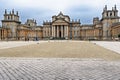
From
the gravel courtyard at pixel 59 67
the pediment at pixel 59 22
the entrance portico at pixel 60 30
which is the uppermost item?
the pediment at pixel 59 22

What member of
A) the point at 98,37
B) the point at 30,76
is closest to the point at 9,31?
the point at 98,37

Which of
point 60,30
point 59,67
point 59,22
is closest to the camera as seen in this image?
point 59,67

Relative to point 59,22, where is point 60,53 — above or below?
below

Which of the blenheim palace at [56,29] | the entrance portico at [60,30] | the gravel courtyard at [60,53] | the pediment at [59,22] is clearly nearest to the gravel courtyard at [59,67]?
the gravel courtyard at [60,53]

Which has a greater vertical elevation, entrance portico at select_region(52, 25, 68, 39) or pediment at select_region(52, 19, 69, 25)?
pediment at select_region(52, 19, 69, 25)

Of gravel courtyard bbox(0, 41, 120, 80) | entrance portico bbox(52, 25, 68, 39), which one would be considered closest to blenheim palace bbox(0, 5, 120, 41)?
entrance portico bbox(52, 25, 68, 39)

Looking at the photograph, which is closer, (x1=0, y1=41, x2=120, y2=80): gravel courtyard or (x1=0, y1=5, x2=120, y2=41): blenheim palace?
(x1=0, y1=41, x2=120, y2=80): gravel courtyard

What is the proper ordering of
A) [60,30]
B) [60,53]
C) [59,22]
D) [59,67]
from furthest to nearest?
[60,30], [59,22], [60,53], [59,67]

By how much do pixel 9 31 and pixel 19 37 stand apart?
756 cm

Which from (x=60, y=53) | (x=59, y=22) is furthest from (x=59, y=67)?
(x=59, y=22)

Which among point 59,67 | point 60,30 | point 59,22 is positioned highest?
point 59,22

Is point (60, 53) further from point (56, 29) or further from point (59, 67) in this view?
point (56, 29)

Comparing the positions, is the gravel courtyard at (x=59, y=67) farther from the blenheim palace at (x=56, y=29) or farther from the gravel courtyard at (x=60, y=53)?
the blenheim palace at (x=56, y=29)

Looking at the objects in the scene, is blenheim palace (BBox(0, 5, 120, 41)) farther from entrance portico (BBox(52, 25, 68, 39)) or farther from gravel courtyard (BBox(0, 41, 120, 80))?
gravel courtyard (BBox(0, 41, 120, 80))
